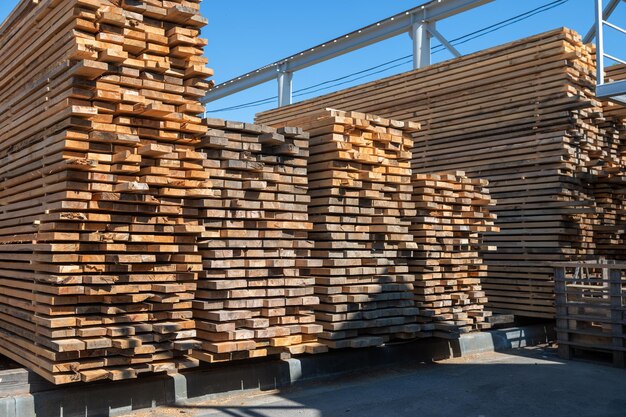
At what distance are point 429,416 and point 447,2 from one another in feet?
41.2

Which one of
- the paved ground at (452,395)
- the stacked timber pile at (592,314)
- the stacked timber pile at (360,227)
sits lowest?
the paved ground at (452,395)

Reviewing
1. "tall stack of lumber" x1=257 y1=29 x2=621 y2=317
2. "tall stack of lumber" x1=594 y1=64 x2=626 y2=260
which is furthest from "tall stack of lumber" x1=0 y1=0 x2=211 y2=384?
"tall stack of lumber" x1=594 y1=64 x2=626 y2=260

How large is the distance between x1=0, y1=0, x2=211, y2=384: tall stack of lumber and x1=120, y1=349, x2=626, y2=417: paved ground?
1175 mm

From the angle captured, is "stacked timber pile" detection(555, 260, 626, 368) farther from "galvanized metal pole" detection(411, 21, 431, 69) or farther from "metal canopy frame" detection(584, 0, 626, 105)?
"galvanized metal pole" detection(411, 21, 431, 69)

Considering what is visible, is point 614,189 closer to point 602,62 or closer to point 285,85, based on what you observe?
point 602,62

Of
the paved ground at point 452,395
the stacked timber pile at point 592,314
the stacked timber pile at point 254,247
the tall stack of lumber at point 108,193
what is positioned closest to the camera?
the tall stack of lumber at point 108,193

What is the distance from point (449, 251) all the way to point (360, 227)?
2.05 meters

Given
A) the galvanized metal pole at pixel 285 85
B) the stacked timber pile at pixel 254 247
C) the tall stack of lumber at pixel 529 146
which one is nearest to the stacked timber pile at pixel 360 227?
the stacked timber pile at pixel 254 247

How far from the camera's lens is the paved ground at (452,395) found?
25.4 feet

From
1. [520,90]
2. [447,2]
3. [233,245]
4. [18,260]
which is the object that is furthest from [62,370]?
[447,2]

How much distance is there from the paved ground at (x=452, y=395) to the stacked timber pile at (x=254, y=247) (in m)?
0.67

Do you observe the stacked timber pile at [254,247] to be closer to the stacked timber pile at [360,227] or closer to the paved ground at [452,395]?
the stacked timber pile at [360,227]

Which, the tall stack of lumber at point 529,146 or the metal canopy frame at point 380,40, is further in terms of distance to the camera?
the metal canopy frame at point 380,40

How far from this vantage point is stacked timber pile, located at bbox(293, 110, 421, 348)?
961 centimetres
